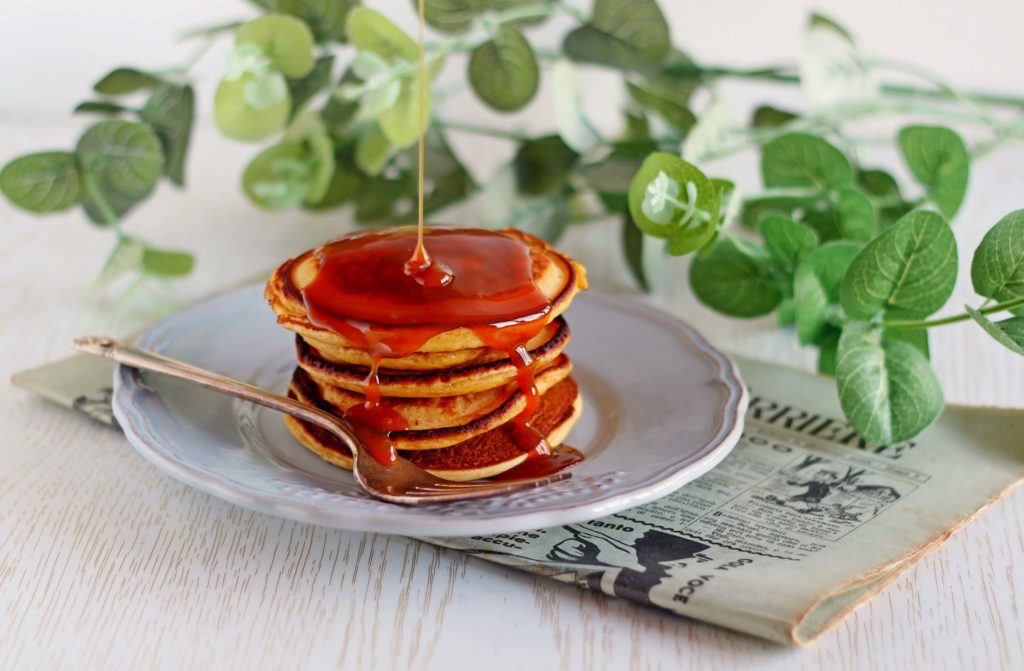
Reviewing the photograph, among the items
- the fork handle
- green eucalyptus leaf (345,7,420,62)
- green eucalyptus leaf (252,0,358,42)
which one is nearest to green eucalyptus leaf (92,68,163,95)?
green eucalyptus leaf (252,0,358,42)

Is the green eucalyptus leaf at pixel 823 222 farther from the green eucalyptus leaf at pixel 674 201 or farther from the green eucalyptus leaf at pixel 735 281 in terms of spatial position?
the green eucalyptus leaf at pixel 674 201

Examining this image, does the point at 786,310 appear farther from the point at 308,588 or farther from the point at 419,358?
the point at 308,588

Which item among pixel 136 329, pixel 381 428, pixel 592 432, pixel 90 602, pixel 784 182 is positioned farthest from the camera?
pixel 136 329

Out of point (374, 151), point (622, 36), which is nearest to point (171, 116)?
point (374, 151)

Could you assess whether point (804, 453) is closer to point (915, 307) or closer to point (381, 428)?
point (915, 307)

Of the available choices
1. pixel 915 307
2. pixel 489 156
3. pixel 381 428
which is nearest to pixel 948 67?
pixel 489 156
